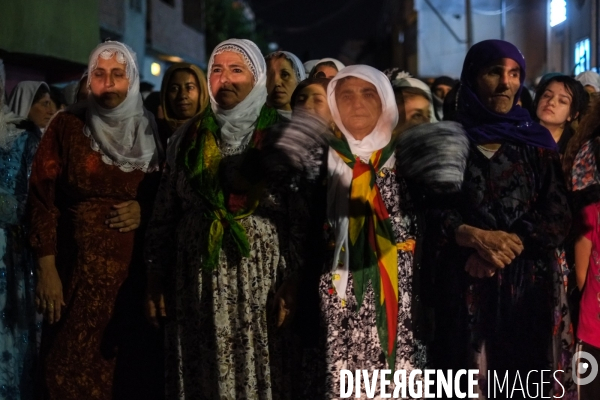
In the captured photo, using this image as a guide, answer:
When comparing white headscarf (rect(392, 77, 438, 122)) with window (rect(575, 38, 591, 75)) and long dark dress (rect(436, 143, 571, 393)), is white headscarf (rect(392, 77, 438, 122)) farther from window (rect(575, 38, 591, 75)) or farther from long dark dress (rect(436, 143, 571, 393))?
window (rect(575, 38, 591, 75))

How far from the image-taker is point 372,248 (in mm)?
3625

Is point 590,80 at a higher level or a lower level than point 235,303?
higher

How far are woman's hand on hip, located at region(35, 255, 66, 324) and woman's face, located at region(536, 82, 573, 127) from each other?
3002 millimetres

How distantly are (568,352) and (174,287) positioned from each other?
1.86 m

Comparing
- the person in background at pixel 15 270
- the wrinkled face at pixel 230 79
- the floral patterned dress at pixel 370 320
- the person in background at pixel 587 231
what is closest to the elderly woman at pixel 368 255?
the floral patterned dress at pixel 370 320

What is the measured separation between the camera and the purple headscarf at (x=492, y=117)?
3709 millimetres

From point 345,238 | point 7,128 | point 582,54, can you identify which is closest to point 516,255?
point 345,238

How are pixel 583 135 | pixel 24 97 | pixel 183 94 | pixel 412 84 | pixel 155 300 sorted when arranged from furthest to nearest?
pixel 24 97, pixel 412 84, pixel 183 94, pixel 583 135, pixel 155 300

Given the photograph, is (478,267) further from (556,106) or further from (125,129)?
(125,129)

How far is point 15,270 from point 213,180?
1.39 metres

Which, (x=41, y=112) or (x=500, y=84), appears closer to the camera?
(x=500, y=84)

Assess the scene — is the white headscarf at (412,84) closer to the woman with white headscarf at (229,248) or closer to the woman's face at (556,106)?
the woman's face at (556,106)

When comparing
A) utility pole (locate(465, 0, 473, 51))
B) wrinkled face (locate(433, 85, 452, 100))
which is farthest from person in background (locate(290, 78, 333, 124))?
utility pole (locate(465, 0, 473, 51))

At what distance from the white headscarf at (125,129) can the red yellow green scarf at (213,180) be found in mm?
462
